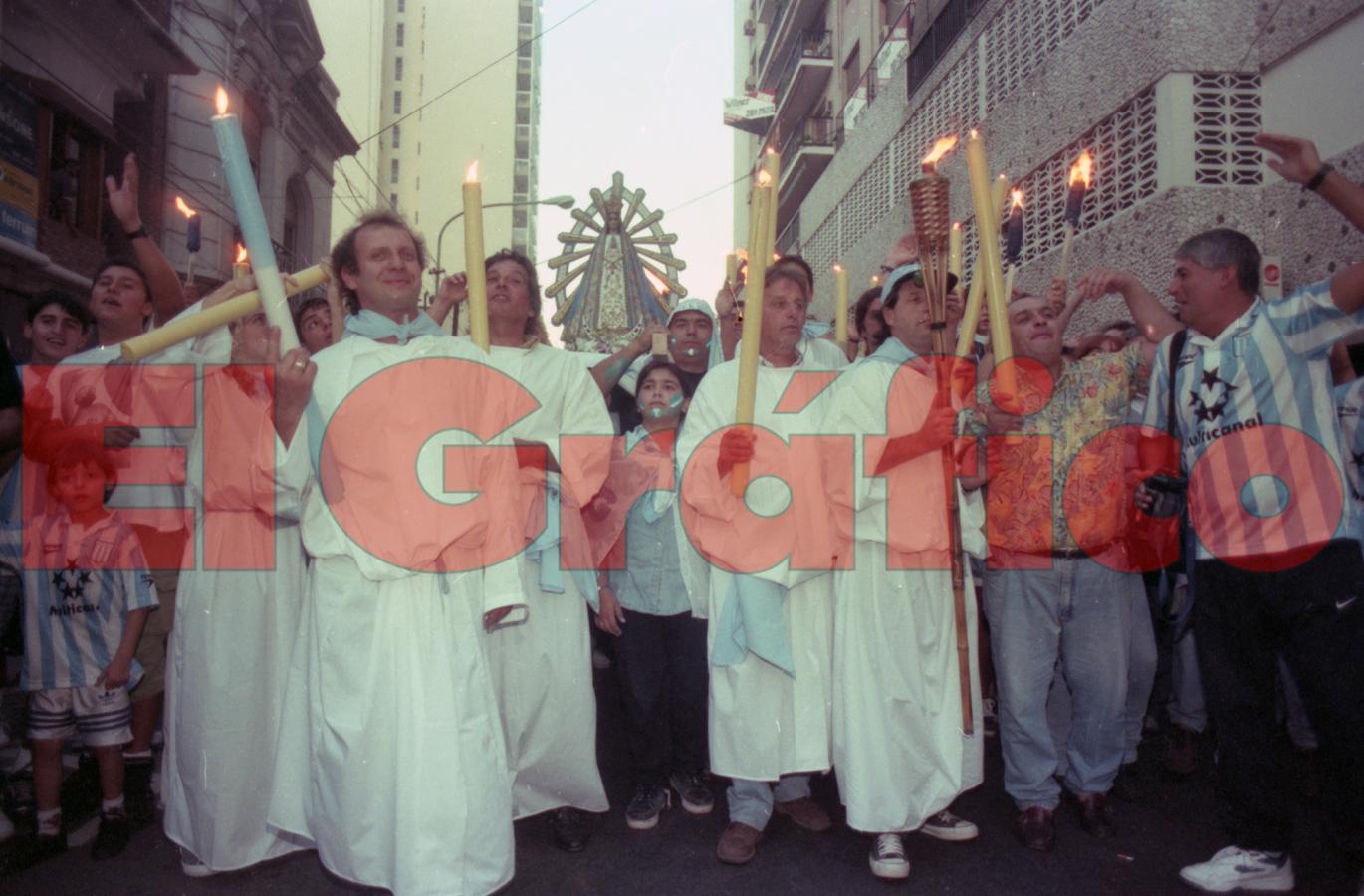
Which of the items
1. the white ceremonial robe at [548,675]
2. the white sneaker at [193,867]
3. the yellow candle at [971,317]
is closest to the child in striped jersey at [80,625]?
the white sneaker at [193,867]

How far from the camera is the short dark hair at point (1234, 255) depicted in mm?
3355

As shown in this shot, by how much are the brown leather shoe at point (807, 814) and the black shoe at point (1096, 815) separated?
0.95 metres

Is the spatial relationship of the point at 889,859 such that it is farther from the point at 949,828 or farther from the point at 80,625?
the point at 80,625

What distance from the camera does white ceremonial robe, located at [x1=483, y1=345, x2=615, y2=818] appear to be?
3738 millimetres

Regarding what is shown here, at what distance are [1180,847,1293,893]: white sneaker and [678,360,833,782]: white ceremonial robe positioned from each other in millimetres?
1293

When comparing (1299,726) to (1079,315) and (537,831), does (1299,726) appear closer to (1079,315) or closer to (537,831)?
(537,831)

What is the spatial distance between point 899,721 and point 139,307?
335 centimetres

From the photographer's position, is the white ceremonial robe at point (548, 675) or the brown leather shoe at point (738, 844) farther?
the white ceremonial robe at point (548, 675)

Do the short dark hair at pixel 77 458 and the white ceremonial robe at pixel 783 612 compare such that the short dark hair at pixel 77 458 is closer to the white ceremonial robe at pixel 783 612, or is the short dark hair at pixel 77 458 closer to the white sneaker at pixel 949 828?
the white ceremonial robe at pixel 783 612

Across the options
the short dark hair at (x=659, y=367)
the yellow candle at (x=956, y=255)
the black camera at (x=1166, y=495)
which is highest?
the yellow candle at (x=956, y=255)

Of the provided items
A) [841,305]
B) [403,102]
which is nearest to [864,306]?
[841,305]

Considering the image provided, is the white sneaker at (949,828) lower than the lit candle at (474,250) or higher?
lower

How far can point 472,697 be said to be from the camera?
2867mm

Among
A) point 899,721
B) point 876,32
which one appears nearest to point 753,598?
Answer: point 899,721
